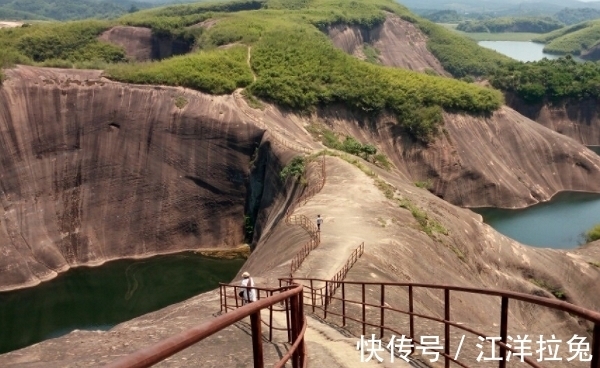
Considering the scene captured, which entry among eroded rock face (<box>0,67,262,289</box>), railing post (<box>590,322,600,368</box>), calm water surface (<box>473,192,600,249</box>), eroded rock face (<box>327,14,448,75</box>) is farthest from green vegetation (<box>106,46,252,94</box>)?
railing post (<box>590,322,600,368</box>)

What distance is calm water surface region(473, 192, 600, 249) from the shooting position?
51250mm

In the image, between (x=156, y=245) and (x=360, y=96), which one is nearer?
(x=156, y=245)

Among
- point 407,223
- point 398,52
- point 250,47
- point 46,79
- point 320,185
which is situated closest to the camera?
point 407,223

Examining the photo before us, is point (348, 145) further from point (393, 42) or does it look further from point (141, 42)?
point (393, 42)

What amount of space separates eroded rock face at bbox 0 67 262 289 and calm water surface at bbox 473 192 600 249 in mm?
24266

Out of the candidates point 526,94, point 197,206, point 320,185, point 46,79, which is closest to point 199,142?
point 197,206

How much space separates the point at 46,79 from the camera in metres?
49.4

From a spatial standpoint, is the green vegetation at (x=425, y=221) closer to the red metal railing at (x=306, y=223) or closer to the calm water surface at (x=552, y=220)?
the red metal railing at (x=306, y=223)

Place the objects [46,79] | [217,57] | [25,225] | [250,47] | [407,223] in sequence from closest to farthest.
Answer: [407,223], [25,225], [46,79], [217,57], [250,47]

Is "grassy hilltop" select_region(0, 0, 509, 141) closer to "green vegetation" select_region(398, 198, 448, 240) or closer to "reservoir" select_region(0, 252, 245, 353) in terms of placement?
"reservoir" select_region(0, 252, 245, 353)

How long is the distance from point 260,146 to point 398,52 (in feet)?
238

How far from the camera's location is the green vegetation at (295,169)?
39.8 meters

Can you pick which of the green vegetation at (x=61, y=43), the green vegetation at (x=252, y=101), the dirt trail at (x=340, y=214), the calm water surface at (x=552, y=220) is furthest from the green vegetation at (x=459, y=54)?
the dirt trail at (x=340, y=214)

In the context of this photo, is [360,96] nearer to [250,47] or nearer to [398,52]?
[250,47]
